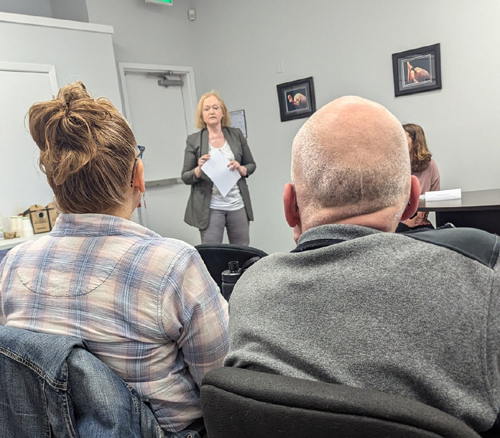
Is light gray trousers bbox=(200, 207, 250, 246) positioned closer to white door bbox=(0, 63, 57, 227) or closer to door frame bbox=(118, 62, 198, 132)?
white door bbox=(0, 63, 57, 227)

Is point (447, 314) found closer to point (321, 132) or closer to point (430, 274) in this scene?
point (430, 274)

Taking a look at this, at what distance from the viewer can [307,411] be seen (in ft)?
1.63

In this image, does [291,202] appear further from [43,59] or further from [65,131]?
[43,59]

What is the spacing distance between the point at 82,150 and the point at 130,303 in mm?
368

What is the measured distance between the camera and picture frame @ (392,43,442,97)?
346cm

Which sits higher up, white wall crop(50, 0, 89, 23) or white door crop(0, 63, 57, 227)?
white wall crop(50, 0, 89, 23)

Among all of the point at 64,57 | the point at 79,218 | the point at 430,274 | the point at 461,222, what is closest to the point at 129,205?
the point at 79,218

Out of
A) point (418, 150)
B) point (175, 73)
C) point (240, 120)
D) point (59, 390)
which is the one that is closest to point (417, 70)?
point (418, 150)

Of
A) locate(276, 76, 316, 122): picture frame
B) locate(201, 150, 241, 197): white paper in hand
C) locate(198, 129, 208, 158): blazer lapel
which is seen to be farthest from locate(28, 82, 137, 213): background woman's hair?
locate(276, 76, 316, 122): picture frame

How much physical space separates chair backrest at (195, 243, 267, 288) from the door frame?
3.44 meters

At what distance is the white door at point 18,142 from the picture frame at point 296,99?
2230 millimetres

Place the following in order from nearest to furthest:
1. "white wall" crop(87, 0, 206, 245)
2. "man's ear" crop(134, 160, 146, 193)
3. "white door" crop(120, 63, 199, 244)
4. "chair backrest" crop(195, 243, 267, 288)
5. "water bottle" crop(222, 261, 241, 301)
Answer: "man's ear" crop(134, 160, 146, 193), "water bottle" crop(222, 261, 241, 301), "chair backrest" crop(195, 243, 267, 288), "white wall" crop(87, 0, 206, 245), "white door" crop(120, 63, 199, 244)

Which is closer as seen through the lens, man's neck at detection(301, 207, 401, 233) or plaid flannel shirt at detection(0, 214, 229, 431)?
man's neck at detection(301, 207, 401, 233)

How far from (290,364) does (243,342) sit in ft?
0.30
